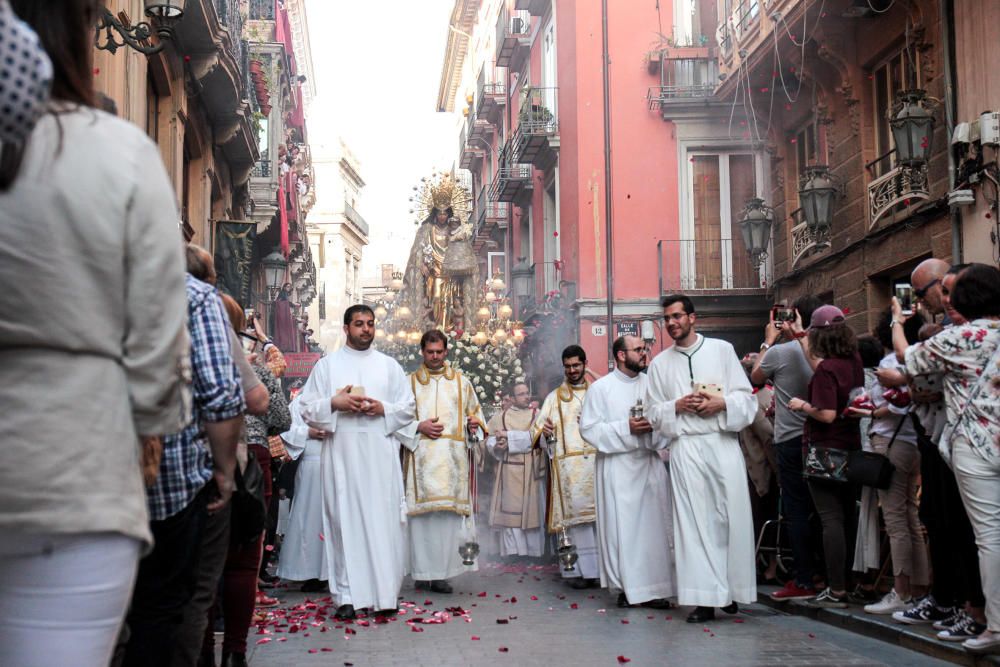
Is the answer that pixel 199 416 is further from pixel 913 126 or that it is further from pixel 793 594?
pixel 913 126

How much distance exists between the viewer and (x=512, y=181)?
33.1 metres

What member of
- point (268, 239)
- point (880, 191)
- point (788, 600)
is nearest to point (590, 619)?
point (788, 600)

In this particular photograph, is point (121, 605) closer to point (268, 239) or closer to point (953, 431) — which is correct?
point (953, 431)

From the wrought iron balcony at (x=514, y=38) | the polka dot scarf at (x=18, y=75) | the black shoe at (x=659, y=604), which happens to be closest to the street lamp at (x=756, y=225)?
the black shoe at (x=659, y=604)

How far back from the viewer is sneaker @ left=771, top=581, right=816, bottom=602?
8.94 m

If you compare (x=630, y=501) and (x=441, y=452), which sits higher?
(x=441, y=452)

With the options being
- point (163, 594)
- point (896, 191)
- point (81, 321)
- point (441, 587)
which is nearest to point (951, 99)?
point (896, 191)

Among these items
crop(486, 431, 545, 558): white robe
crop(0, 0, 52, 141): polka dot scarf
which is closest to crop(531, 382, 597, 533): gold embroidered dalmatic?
crop(486, 431, 545, 558): white robe

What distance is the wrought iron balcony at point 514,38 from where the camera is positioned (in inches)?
1357

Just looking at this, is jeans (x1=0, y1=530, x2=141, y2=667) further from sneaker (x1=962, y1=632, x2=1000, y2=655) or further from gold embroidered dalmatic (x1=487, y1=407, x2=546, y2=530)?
gold embroidered dalmatic (x1=487, y1=407, x2=546, y2=530)

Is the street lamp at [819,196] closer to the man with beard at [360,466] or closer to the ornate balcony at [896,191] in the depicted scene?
the ornate balcony at [896,191]

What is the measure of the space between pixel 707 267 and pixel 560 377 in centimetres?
374

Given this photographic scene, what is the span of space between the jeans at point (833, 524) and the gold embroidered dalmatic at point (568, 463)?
10.7ft

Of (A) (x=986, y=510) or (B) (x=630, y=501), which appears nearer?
(A) (x=986, y=510)
